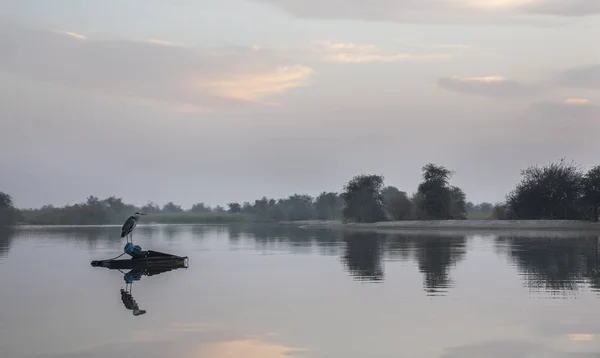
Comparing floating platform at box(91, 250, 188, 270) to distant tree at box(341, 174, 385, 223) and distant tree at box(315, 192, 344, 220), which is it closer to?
distant tree at box(341, 174, 385, 223)

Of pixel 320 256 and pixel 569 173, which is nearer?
pixel 320 256

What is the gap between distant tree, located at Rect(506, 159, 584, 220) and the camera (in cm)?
7338

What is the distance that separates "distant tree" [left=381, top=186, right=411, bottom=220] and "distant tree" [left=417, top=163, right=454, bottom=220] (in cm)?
622

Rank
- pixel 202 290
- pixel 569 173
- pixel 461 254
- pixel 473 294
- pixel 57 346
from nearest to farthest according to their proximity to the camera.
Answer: pixel 57 346, pixel 473 294, pixel 202 290, pixel 461 254, pixel 569 173

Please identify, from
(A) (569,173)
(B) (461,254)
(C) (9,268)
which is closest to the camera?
(C) (9,268)

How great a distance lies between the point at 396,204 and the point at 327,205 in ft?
194


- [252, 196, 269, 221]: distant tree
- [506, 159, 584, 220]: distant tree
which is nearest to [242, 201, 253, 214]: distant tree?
[252, 196, 269, 221]: distant tree

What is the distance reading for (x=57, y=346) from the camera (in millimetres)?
12750

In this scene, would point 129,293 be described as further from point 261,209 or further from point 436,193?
point 261,209

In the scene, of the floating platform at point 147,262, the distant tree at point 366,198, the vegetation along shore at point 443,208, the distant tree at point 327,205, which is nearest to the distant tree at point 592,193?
the vegetation along shore at point 443,208

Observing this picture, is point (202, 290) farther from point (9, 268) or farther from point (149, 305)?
point (9, 268)

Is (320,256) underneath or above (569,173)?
underneath

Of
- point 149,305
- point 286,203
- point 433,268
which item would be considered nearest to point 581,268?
point 433,268

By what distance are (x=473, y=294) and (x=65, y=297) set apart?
10.7m
